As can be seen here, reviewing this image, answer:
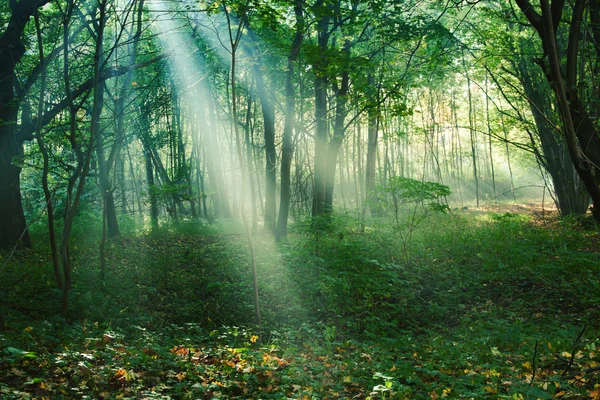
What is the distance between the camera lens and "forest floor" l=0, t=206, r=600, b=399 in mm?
3486

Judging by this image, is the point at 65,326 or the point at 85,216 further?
the point at 85,216

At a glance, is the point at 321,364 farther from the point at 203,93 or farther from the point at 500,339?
the point at 203,93

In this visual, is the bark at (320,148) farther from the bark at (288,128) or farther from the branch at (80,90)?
the branch at (80,90)

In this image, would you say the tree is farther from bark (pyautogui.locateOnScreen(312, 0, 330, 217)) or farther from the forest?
bark (pyautogui.locateOnScreen(312, 0, 330, 217))

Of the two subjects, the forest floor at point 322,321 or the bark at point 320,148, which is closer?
the forest floor at point 322,321

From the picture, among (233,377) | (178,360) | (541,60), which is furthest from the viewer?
(178,360)

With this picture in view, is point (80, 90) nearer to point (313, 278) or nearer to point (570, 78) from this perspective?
point (313, 278)

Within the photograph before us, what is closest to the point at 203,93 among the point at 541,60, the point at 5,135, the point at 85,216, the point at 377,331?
the point at 85,216

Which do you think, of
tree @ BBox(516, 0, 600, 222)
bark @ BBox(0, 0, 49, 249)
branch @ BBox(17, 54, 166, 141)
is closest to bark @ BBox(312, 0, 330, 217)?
branch @ BBox(17, 54, 166, 141)

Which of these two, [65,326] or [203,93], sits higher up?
[203,93]

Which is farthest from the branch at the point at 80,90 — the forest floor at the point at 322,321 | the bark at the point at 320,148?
the bark at the point at 320,148

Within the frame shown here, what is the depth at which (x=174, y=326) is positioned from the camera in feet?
19.0

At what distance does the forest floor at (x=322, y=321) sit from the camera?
3.49 m

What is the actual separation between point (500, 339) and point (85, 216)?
1476cm
